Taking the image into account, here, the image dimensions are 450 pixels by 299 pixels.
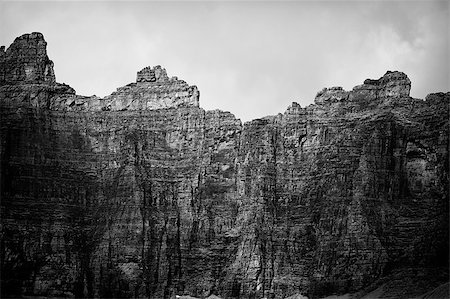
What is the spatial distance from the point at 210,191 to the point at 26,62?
28.1 metres

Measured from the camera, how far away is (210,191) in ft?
571

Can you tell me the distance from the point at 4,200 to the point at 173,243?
2036 centimetres

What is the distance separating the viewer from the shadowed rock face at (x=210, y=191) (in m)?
166

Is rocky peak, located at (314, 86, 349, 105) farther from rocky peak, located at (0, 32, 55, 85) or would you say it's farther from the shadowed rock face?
rocky peak, located at (0, 32, 55, 85)

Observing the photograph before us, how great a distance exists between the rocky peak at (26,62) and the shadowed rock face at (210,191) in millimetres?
174

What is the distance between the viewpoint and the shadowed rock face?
16612 centimetres

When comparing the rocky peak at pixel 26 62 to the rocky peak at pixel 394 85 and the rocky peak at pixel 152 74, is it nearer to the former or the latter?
the rocky peak at pixel 152 74

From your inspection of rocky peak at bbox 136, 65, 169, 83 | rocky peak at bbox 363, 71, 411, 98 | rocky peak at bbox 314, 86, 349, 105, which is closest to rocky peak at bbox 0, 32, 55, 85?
rocky peak at bbox 136, 65, 169, 83

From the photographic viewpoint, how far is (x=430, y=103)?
169625 mm

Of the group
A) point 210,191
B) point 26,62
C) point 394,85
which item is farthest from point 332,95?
point 26,62

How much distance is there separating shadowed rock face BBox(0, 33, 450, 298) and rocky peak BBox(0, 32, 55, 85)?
0.57 ft

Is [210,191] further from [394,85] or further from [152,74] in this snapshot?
[394,85]

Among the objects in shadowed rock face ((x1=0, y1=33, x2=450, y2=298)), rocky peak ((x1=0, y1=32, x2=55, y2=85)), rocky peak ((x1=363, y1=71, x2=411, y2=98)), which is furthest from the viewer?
rocky peak ((x1=0, y1=32, x2=55, y2=85))

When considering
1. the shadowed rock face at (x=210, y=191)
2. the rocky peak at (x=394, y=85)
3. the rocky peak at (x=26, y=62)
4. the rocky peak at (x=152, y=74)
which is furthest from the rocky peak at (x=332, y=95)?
the rocky peak at (x=26, y=62)
